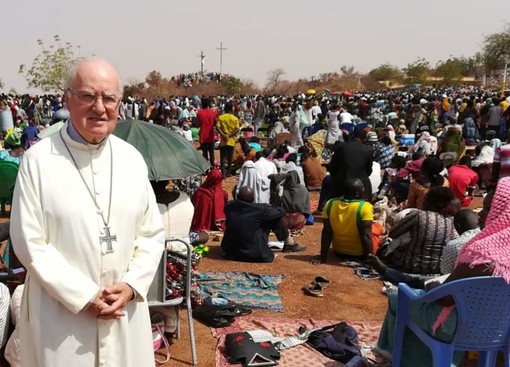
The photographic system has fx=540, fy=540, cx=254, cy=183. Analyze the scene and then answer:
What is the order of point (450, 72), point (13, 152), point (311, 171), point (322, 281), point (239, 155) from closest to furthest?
1. point (322, 281)
2. point (13, 152)
3. point (311, 171)
4. point (239, 155)
5. point (450, 72)

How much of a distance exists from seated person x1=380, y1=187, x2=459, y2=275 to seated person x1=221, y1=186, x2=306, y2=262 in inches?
54.6

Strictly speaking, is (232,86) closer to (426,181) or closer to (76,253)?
(426,181)

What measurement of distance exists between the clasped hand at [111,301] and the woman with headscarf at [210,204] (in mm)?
5150

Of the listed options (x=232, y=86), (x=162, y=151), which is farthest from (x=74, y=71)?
(x=232, y=86)

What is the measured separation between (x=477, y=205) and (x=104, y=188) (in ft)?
26.7

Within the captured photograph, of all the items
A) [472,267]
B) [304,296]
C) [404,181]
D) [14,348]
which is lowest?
[304,296]

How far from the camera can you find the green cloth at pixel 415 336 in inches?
122

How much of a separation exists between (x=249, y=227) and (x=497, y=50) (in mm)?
56028

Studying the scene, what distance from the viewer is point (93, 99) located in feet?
7.17

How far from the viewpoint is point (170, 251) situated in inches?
164

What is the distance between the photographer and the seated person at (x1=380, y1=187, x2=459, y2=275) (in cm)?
531

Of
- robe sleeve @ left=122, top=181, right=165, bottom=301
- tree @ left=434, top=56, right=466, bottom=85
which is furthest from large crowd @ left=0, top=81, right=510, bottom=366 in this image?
tree @ left=434, top=56, right=466, bottom=85

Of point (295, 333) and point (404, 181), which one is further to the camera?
point (404, 181)

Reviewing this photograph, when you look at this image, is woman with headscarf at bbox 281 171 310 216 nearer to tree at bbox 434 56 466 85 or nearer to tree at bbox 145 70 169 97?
tree at bbox 145 70 169 97
